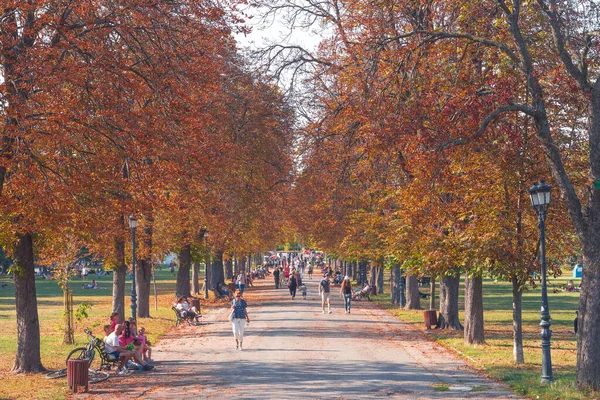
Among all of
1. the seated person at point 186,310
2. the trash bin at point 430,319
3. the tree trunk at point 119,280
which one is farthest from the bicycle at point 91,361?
the trash bin at point 430,319

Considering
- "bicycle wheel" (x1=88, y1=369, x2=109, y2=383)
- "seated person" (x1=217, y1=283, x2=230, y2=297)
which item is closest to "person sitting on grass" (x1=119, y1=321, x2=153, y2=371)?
"bicycle wheel" (x1=88, y1=369, x2=109, y2=383)

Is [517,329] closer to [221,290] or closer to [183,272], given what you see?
[183,272]

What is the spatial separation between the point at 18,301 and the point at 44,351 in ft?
14.5

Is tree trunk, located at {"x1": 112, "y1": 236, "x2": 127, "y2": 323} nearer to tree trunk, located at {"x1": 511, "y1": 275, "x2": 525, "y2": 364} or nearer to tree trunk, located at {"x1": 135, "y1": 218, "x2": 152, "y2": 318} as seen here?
tree trunk, located at {"x1": 135, "y1": 218, "x2": 152, "y2": 318}

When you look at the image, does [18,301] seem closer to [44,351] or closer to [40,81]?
[44,351]

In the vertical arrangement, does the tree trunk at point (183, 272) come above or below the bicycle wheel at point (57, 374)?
above

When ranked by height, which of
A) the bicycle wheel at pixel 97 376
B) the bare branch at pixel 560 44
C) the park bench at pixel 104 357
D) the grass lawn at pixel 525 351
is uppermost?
the bare branch at pixel 560 44

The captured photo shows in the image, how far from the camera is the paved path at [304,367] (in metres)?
16.0

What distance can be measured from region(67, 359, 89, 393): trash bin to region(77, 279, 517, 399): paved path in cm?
42

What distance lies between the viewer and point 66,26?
16266 mm

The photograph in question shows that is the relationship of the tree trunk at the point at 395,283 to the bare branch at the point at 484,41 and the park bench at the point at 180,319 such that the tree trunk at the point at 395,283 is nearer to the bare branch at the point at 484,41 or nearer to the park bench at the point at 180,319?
the park bench at the point at 180,319

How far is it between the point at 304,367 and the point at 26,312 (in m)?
6.63

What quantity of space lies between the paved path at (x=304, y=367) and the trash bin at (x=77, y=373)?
1.38 feet

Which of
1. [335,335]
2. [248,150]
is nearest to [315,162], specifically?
[335,335]
